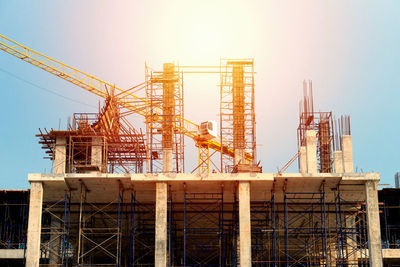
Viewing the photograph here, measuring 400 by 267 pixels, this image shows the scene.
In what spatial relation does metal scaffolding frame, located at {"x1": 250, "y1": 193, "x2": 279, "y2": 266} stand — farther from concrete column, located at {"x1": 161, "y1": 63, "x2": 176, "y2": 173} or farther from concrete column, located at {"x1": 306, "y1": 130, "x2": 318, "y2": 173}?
concrete column, located at {"x1": 161, "y1": 63, "x2": 176, "y2": 173}

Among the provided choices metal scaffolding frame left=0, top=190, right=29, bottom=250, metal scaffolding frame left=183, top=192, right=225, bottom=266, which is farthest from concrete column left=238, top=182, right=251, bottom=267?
metal scaffolding frame left=0, top=190, right=29, bottom=250

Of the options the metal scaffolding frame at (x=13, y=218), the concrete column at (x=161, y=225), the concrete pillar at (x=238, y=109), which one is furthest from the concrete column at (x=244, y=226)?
the metal scaffolding frame at (x=13, y=218)

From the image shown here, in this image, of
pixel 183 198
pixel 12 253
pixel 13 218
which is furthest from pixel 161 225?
pixel 13 218

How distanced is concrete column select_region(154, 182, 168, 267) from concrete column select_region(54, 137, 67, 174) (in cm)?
734

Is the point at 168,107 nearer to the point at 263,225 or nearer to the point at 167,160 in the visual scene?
the point at 167,160

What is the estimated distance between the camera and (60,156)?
38281 mm

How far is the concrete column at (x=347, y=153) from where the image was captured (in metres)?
36.0

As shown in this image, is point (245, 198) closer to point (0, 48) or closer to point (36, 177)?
point (36, 177)

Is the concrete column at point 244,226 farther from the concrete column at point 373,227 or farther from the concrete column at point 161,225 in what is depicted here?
the concrete column at point 373,227

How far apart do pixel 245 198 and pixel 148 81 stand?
548 inches

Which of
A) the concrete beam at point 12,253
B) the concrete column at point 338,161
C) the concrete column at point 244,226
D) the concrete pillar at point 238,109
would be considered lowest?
the concrete beam at point 12,253

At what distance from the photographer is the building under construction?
114 ft

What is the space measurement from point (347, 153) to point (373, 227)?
4921 millimetres

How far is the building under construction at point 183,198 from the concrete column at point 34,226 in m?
0.06
